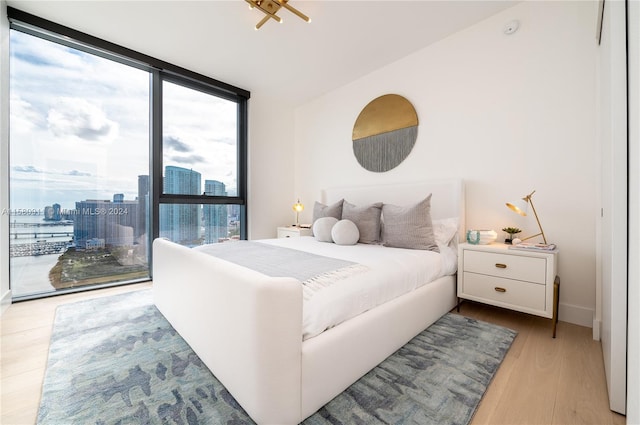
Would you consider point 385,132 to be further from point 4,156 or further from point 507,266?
point 4,156

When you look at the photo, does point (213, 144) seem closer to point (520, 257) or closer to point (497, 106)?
point (497, 106)

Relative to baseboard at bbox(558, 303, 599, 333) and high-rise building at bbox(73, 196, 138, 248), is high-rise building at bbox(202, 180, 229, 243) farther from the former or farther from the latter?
baseboard at bbox(558, 303, 599, 333)

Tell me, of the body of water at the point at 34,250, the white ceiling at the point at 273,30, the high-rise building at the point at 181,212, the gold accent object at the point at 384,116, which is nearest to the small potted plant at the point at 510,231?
the gold accent object at the point at 384,116

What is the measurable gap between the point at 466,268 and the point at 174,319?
2.25 m

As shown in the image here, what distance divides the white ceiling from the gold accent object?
0.46m

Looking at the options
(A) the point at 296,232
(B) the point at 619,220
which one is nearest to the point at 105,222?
(A) the point at 296,232

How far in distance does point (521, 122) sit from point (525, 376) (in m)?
1.96

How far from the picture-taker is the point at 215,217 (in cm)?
378

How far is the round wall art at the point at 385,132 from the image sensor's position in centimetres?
298

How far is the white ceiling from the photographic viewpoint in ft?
7.40

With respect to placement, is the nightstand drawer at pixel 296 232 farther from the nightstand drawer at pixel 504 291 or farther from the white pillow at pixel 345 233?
the nightstand drawer at pixel 504 291

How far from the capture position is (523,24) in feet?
7.31

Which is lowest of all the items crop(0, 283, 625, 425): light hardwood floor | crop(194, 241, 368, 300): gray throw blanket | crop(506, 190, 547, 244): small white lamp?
crop(0, 283, 625, 425): light hardwood floor

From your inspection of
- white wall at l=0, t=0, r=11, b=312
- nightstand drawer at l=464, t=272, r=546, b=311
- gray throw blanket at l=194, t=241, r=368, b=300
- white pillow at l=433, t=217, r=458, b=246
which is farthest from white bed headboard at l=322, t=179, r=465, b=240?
white wall at l=0, t=0, r=11, b=312
